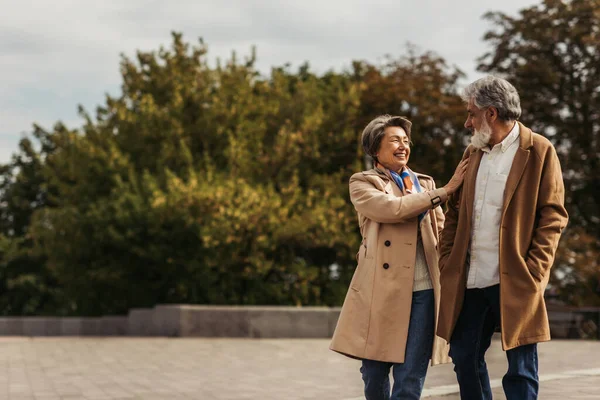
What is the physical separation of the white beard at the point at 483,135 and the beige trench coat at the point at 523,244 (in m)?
0.14

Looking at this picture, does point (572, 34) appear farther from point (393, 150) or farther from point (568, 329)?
point (393, 150)

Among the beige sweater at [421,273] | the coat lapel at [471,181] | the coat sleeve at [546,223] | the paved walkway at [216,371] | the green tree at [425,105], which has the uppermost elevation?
the green tree at [425,105]

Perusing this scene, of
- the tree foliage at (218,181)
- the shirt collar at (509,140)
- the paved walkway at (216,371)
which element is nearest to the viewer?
the shirt collar at (509,140)

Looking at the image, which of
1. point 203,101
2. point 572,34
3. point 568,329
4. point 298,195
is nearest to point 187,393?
point 568,329

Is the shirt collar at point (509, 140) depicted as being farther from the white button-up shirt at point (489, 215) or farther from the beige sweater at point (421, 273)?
the beige sweater at point (421, 273)

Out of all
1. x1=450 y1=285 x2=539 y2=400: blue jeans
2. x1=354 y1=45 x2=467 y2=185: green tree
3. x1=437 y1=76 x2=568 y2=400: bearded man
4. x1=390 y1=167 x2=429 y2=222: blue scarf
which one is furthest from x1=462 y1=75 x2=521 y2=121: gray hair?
x1=354 y1=45 x2=467 y2=185: green tree

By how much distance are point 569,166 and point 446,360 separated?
19.2 meters

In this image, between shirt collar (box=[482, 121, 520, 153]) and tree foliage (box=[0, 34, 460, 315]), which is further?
tree foliage (box=[0, 34, 460, 315])

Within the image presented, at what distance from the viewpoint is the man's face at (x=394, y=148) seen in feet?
17.4

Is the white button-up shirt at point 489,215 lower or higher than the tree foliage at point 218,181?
lower

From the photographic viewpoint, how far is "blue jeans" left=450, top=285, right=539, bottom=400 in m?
4.75

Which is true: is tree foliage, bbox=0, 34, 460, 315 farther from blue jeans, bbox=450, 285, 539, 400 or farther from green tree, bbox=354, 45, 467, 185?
blue jeans, bbox=450, 285, 539, 400

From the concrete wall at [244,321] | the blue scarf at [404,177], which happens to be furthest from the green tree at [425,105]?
the blue scarf at [404,177]

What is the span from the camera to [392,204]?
16.6 ft
